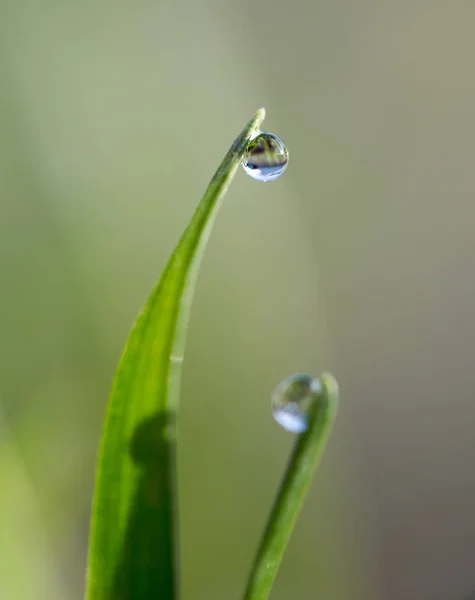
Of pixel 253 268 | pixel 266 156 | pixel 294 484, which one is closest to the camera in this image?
pixel 294 484

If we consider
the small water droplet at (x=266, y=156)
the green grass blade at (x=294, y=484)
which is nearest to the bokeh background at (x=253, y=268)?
the small water droplet at (x=266, y=156)

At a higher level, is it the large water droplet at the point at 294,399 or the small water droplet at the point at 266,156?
the small water droplet at the point at 266,156

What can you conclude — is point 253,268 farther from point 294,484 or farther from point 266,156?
point 294,484

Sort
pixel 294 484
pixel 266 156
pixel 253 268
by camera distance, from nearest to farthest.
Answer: pixel 294 484 < pixel 266 156 < pixel 253 268

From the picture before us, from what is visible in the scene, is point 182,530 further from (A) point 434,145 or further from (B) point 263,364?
(A) point 434,145

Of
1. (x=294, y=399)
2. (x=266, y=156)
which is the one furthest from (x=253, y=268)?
(x=294, y=399)

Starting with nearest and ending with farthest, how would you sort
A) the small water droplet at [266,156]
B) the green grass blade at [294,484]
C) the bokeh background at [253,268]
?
the green grass blade at [294,484] → the small water droplet at [266,156] → the bokeh background at [253,268]

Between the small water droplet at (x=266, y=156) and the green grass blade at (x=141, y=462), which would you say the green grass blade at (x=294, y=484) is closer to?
the green grass blade at (x=141, y=462)
